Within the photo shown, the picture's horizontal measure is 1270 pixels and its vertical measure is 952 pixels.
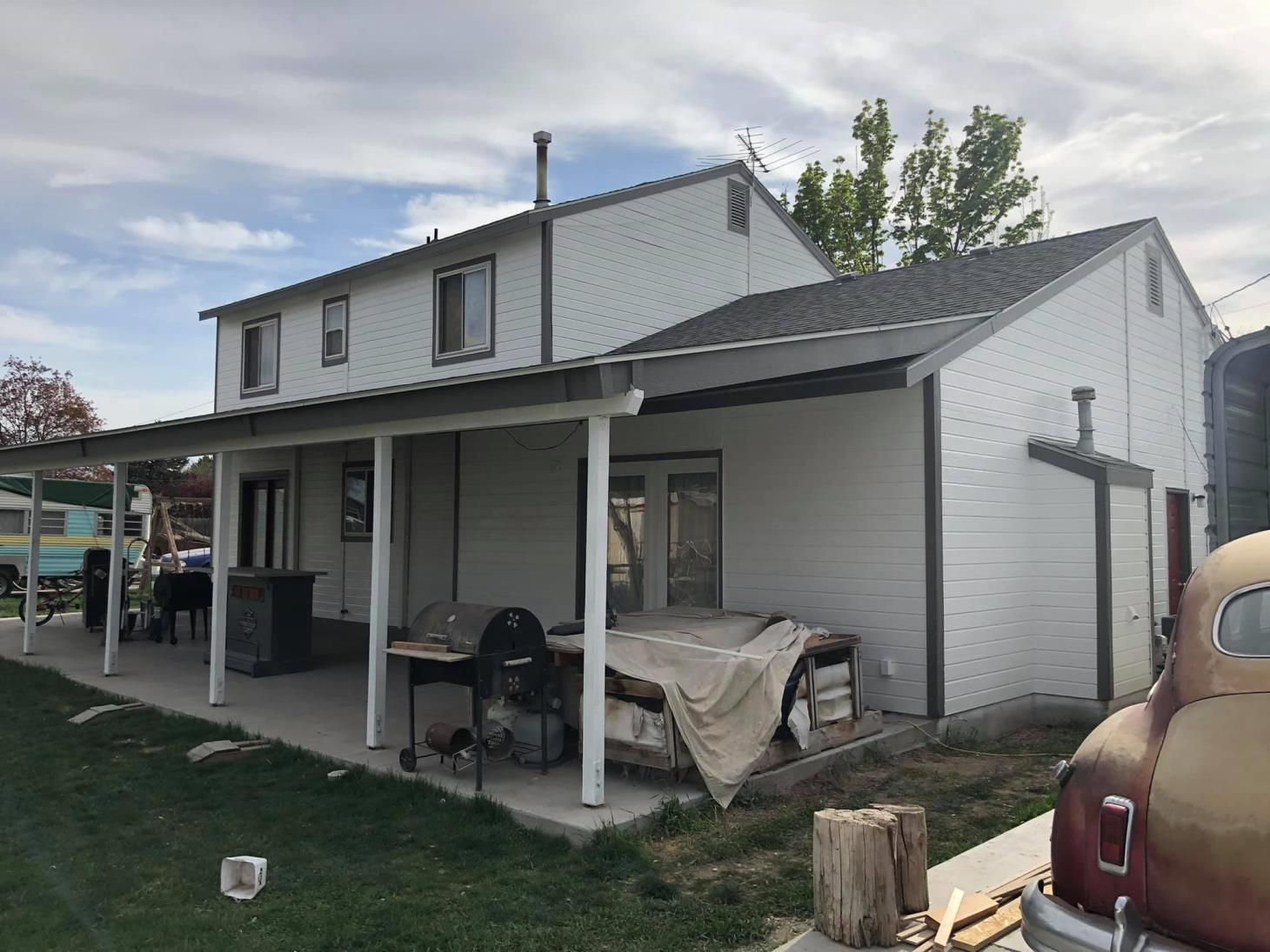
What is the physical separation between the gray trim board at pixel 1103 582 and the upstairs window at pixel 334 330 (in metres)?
9.85

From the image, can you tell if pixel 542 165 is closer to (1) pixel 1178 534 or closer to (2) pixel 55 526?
(1) pixel 1178 534

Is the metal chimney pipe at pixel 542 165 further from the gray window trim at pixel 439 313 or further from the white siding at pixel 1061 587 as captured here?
the white siding at pixel 1061 587

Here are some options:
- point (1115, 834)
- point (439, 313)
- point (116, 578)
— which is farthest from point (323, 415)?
point (1115, 834)

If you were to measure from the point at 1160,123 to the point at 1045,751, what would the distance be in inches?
324

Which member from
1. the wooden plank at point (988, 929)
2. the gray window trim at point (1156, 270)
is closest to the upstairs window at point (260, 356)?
the gray window trim at point (1156, 270)

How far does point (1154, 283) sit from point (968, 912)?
971cm

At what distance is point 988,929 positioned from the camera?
3697mm

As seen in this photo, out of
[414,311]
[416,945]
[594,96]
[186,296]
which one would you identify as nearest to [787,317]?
[594,96]

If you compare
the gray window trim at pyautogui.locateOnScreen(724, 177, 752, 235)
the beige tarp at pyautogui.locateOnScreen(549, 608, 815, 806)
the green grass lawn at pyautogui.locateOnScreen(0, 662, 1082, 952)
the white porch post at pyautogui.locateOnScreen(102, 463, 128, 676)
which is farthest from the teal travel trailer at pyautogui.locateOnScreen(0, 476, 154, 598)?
the beige tarp at pyautogui.locateOnScreen(549, 608, 815, 806)

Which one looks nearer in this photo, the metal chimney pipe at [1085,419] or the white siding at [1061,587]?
the white siding at [1061,587]

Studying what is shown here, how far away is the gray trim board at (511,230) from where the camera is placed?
10.5 meters

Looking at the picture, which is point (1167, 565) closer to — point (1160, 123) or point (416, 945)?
point (1160, 123)

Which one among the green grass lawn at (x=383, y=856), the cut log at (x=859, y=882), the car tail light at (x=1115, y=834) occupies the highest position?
the car tail light at (x=1115, y=834)

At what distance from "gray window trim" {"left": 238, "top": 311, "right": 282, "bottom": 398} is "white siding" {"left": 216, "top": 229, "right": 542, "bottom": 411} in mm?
52
